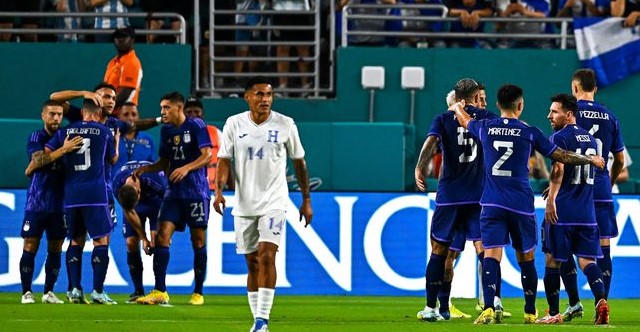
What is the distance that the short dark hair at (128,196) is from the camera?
53.7ft

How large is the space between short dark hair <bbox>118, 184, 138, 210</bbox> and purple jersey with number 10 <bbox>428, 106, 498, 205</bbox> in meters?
4.03

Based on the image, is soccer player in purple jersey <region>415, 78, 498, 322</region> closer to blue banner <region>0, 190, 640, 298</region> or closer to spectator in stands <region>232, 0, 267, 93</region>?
blue banner <region>0, 190, 640, 298</region>

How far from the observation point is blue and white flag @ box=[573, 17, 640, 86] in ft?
73.5

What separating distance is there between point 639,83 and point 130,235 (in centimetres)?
935

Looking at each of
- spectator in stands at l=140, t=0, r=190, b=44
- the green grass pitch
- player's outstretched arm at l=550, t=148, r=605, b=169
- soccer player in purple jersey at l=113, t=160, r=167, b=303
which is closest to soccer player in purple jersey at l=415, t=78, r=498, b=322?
the green grass pitch

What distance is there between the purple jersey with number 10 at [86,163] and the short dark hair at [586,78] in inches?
203

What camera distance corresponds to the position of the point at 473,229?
13.9m

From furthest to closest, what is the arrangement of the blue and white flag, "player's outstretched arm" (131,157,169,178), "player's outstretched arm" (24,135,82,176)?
the blue and white flag → "player's outstretched arm" (131,157,169,178) → "player's outstretched arm" (24,135,82,176)

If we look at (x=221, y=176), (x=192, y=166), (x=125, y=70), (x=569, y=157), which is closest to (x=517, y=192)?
(x=569, y=157)

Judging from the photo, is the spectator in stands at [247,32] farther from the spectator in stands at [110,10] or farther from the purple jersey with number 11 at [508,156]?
the purple jersey with number 11 at [508,156]

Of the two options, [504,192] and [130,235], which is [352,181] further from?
[504,192]

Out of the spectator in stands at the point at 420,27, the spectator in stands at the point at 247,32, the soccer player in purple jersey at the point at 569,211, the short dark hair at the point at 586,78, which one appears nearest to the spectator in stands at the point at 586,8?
the spectator in stands at the point at 420,27

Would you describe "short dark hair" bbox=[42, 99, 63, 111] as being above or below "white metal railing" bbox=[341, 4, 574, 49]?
below

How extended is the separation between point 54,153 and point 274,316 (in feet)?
10.5
